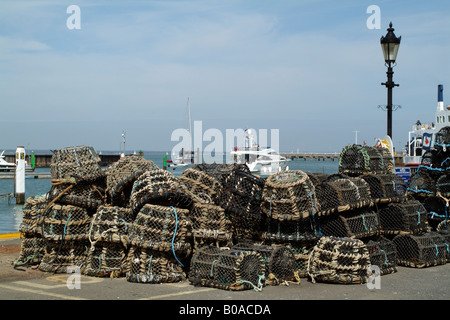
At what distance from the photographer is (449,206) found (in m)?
12.0

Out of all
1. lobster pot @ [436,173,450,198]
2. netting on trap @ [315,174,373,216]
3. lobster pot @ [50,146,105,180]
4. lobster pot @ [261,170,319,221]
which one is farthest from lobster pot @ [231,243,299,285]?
lobster pot @ [436,173,450,198]

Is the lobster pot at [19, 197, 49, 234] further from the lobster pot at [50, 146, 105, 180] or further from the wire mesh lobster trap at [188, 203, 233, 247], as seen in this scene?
the wire mesh lobster trap at [188, 203, 233, 247]

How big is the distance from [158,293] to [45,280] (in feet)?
6.84

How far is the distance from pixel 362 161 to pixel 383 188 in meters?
1.21

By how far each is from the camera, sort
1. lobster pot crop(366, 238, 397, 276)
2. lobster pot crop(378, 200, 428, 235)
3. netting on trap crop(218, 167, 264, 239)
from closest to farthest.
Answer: lobster pot crop(366, 238, 397, 276) < netting on trap crop(218, 167, 264, 239) < lobster pot crop(378, 200, 428, 235)

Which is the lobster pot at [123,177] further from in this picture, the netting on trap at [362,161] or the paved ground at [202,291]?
the netting on trap at [362,161]

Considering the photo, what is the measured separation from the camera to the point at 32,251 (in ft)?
31.1

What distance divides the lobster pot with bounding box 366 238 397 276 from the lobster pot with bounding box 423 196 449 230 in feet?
10.9

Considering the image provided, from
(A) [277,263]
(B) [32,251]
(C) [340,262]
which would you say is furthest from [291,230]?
(B) [32,251]

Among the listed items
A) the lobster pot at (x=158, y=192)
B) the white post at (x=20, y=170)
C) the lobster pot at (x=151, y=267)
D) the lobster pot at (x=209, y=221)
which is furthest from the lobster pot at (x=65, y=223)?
the white post at (x=20, y=170)

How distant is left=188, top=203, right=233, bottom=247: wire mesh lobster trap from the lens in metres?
8.55

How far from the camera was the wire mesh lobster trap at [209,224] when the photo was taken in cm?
855
